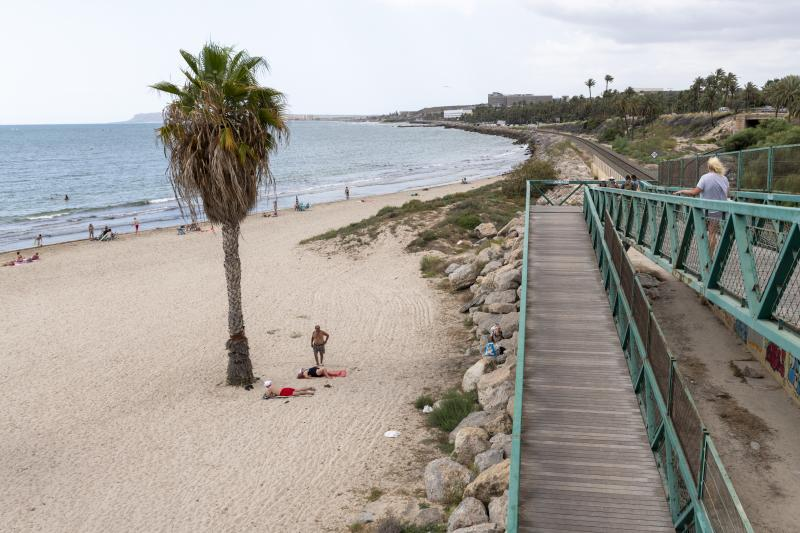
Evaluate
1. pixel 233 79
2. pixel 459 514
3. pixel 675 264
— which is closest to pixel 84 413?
pixel 233 79

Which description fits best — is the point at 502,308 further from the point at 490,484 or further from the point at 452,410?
the point at 490,484

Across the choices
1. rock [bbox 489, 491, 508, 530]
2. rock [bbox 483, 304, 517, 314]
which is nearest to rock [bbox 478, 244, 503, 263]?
rock [bbox 483, 304, 517, 314]

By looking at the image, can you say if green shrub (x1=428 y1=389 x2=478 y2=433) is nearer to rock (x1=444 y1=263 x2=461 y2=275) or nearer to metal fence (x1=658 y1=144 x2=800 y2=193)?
metal fence (x1=658 y1=144 x2=800 y2=193)

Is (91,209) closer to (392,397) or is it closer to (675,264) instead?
(392,397)

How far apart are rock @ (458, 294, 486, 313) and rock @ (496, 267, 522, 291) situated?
93 cm

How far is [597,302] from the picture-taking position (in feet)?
35.4

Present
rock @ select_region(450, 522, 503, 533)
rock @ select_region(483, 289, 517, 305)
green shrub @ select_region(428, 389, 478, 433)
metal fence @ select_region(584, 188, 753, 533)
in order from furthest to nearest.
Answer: rock @ select_region(483, 289, 517, 305), green shrub @ select_region(428, 389, 478, 433), rock @ select_region(450, 522, 503, 533), metal fence @ select_region(584, 188, 753, 533)

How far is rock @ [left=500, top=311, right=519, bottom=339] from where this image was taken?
14.5 metres

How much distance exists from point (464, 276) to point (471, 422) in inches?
433

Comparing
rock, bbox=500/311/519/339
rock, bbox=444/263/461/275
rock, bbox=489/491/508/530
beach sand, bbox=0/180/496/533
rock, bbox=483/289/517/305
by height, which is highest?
rock, bbox=483/289/517/305

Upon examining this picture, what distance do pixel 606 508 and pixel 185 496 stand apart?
7.49 meters

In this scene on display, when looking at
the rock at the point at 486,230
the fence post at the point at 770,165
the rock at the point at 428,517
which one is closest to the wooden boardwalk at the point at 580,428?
the rock at the point at 428,517

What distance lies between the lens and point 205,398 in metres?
14.9

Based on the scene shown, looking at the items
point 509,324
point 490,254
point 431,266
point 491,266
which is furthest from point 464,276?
point 509,324
